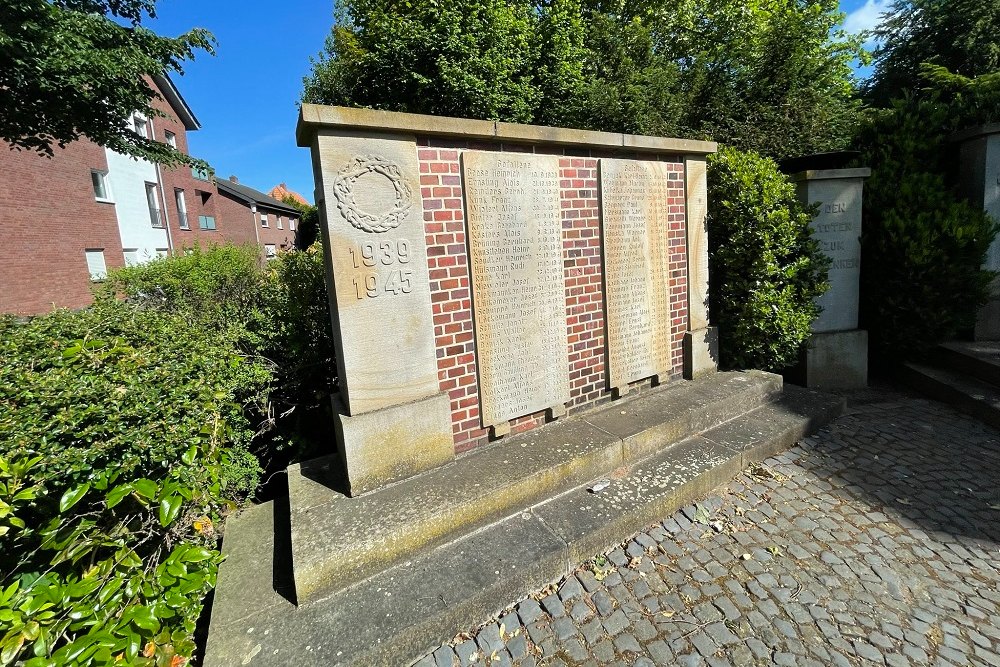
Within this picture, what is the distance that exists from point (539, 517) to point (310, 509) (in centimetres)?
136

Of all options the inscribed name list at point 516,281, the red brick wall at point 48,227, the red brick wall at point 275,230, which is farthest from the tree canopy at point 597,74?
the red brick wall at point 275,230

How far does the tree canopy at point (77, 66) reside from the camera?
20.7ft

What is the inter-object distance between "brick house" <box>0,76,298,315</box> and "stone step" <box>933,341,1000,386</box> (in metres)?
13.3

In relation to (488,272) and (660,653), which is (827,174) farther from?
(660,653)

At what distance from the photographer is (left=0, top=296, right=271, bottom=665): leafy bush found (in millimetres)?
1689

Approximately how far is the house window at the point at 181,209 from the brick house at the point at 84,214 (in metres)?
0.05

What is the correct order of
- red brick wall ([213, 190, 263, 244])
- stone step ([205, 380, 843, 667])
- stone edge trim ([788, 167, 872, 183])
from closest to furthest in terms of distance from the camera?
1. stone step ([205, 380, 843, 667])
2. stone edge trim ([788, 167, 872, 183])
3. red brick wall ([213, 190, 263, 244])


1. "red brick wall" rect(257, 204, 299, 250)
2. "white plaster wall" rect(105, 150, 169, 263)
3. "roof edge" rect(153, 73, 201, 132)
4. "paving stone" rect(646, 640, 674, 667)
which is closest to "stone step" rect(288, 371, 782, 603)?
"paving stone" rect(646, 640, 674, 667)

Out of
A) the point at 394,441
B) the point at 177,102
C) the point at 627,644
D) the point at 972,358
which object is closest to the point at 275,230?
the point at 177,102

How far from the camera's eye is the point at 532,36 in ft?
29.9

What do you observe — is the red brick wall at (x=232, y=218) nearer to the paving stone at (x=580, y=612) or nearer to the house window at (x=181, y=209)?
the house window at (x=181, y=209)

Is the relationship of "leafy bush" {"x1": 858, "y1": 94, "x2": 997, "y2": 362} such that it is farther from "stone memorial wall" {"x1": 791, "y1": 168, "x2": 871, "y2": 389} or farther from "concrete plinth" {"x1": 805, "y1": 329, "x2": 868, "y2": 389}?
"concrete plinth" {"x1": 805, "y1": 329, "x2": 868, "y2": 389}

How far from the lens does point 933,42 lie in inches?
502

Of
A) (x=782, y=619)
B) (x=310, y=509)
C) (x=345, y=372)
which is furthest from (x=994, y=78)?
(x=310, y=509)
